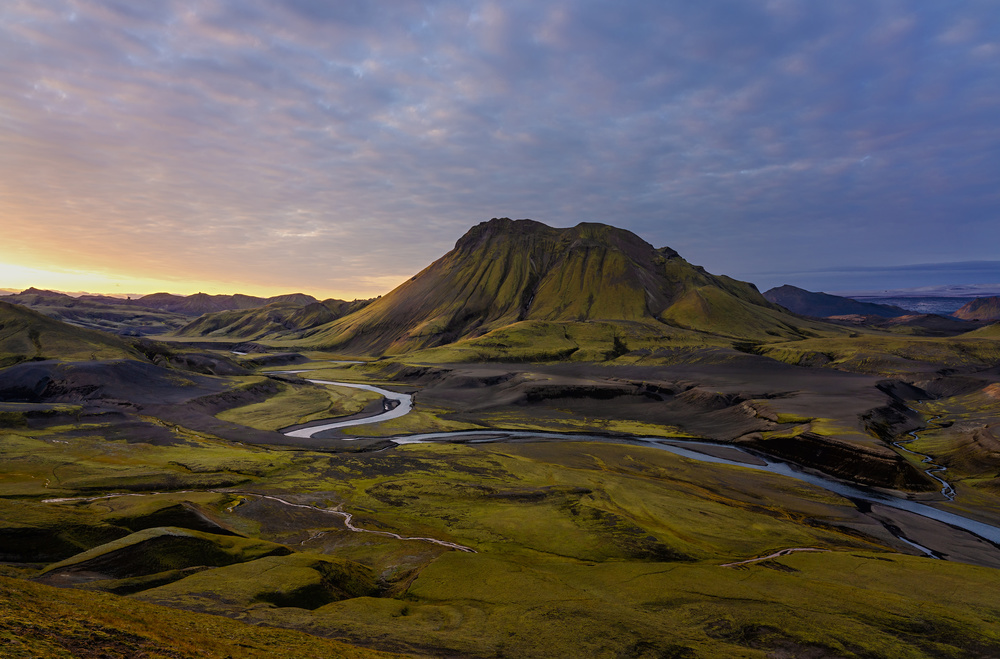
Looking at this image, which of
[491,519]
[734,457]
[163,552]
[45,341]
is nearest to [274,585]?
[163,552]

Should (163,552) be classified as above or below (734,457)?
above

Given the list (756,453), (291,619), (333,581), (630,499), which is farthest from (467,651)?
(756,453)

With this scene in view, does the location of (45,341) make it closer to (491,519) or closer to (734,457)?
(491,519)

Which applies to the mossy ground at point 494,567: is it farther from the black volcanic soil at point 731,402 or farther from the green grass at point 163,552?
the black volcanic soil at point 731,402

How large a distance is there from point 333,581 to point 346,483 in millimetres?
Answer: 33350

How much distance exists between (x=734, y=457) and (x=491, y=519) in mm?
60980

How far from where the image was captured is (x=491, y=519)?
50094mm

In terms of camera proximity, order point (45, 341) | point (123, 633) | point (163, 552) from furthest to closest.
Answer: point (45, 341), point (163, 552), point (123, 633)

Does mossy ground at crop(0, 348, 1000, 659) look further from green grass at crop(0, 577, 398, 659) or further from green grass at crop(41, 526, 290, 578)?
green grass at crop(41, 526, 290, 578)

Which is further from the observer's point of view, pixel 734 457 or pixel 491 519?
pixel 734 457

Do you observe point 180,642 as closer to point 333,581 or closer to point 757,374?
point 333,581

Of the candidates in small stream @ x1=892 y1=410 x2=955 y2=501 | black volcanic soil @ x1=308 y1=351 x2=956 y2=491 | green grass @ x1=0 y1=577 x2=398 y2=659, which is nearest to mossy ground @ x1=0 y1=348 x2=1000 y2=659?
green grass @ x1=0 y1=577 x2=398 y2=659

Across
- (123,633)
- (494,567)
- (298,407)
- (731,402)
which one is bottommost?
(298,407)

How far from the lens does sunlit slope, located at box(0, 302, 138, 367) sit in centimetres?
11844
